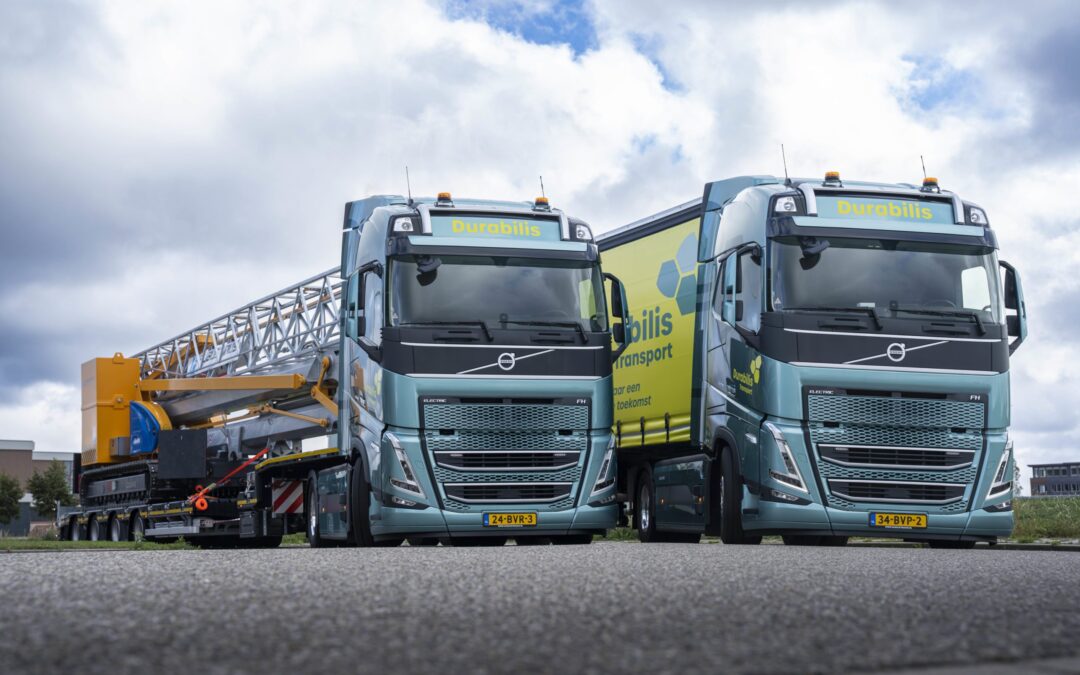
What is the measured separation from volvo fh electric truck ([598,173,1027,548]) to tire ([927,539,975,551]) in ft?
1.22

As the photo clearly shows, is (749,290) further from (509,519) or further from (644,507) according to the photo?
(644,507)

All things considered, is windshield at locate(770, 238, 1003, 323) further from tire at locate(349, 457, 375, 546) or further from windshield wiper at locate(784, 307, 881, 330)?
tire at locate(349, 457, 375, 546)

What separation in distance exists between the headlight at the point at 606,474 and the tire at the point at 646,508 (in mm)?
2017

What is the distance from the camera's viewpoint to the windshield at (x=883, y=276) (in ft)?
48.8

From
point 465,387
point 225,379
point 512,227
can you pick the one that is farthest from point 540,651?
point 225,379

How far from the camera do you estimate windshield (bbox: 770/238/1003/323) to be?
14875 mm

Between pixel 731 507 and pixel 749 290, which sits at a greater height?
pixel 749 290

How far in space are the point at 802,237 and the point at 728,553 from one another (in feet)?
13.4

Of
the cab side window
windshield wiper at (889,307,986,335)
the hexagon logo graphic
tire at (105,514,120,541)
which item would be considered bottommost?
tire at (105,514,120,541)

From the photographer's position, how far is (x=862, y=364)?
14781mm

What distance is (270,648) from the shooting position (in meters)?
5.62

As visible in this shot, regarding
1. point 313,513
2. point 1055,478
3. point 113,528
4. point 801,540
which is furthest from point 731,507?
point 1055,478

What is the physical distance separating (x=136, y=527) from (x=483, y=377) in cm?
1417

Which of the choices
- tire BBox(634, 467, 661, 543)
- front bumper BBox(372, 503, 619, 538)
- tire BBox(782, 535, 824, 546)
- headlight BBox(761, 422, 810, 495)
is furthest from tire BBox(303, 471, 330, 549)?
headlight BBox(761, 422, 810, 495)
